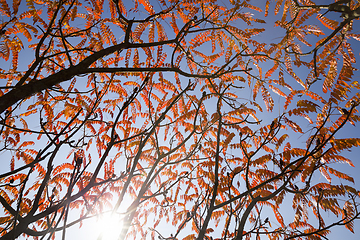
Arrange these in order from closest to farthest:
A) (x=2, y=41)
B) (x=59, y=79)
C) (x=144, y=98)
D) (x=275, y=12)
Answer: (x=59, y=79), (x=2, y=41), (x=275, y=12), (x=144, y=98)

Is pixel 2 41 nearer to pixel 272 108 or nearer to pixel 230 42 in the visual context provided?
pixel 230 42

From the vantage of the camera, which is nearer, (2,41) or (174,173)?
(2,41)

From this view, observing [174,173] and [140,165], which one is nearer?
[140,165]

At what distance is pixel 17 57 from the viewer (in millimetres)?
2891

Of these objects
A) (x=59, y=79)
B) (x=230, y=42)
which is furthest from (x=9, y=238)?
(x=230, y=42)

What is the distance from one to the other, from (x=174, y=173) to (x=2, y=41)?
4.74 meters

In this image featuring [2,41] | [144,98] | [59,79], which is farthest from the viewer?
[144,98]

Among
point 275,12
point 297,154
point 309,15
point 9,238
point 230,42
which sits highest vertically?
point 275,12

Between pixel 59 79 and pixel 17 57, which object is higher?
pixel 17 57

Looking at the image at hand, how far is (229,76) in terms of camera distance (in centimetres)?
402

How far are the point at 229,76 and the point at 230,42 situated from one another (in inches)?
33.2

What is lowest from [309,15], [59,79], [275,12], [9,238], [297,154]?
[9,238]

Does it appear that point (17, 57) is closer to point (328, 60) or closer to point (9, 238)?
point (9, 238)

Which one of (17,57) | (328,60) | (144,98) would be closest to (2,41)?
(17,57)
